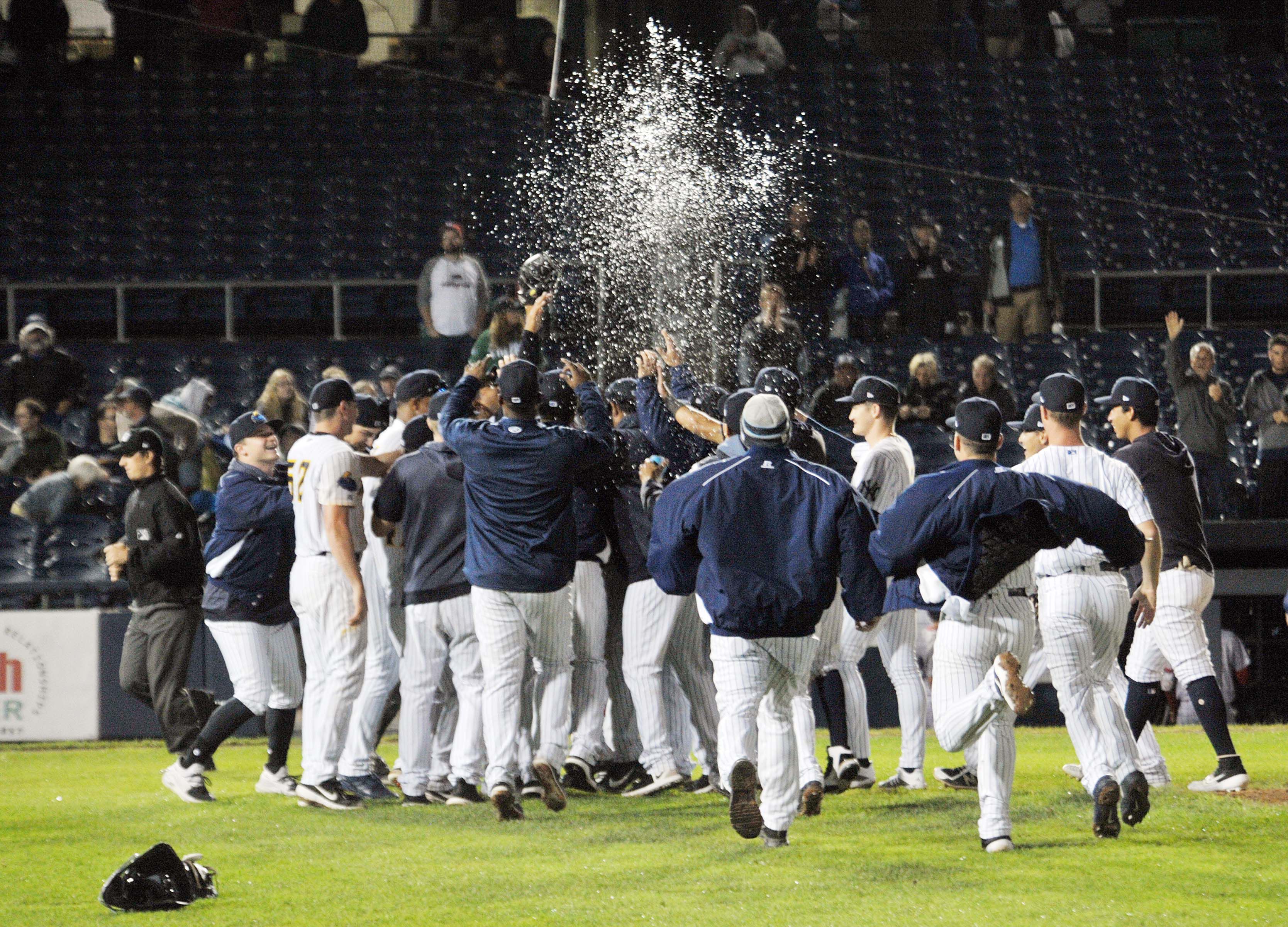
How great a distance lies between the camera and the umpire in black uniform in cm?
926

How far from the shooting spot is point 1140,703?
8242 mm

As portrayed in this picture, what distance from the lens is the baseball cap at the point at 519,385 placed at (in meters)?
7.61

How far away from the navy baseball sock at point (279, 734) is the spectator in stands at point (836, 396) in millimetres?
5915

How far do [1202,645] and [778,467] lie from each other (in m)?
2.75

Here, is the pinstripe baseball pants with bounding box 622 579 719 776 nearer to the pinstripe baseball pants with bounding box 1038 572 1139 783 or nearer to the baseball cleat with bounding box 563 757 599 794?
the baseball cleat with bounding box 563 757 599 794

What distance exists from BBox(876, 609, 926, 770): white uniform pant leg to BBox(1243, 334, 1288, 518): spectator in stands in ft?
16.5

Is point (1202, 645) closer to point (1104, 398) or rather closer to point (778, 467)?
point (1104, 398)

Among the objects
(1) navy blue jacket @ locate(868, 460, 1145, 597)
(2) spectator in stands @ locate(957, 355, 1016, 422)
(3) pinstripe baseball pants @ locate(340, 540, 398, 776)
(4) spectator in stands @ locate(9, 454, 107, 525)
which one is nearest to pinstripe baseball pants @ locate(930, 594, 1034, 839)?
(1) navy blue jacket @ locate(868, 460, 1145, 597)

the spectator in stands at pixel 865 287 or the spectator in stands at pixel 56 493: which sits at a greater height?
the spectator in stands at pixel 865 287

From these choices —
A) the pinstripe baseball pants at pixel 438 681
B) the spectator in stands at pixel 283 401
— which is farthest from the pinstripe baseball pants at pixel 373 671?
the spectator in stands at pixel 283 401

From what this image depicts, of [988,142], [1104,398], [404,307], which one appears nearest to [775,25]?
[988,142]

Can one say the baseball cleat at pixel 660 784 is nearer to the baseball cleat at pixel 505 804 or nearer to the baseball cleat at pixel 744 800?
the baseball cleat at pixel 505 804

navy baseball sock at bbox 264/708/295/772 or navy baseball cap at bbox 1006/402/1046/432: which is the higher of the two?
navy baseball cap at bbox 1006/402/1046/432

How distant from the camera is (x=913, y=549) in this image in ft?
21.0
